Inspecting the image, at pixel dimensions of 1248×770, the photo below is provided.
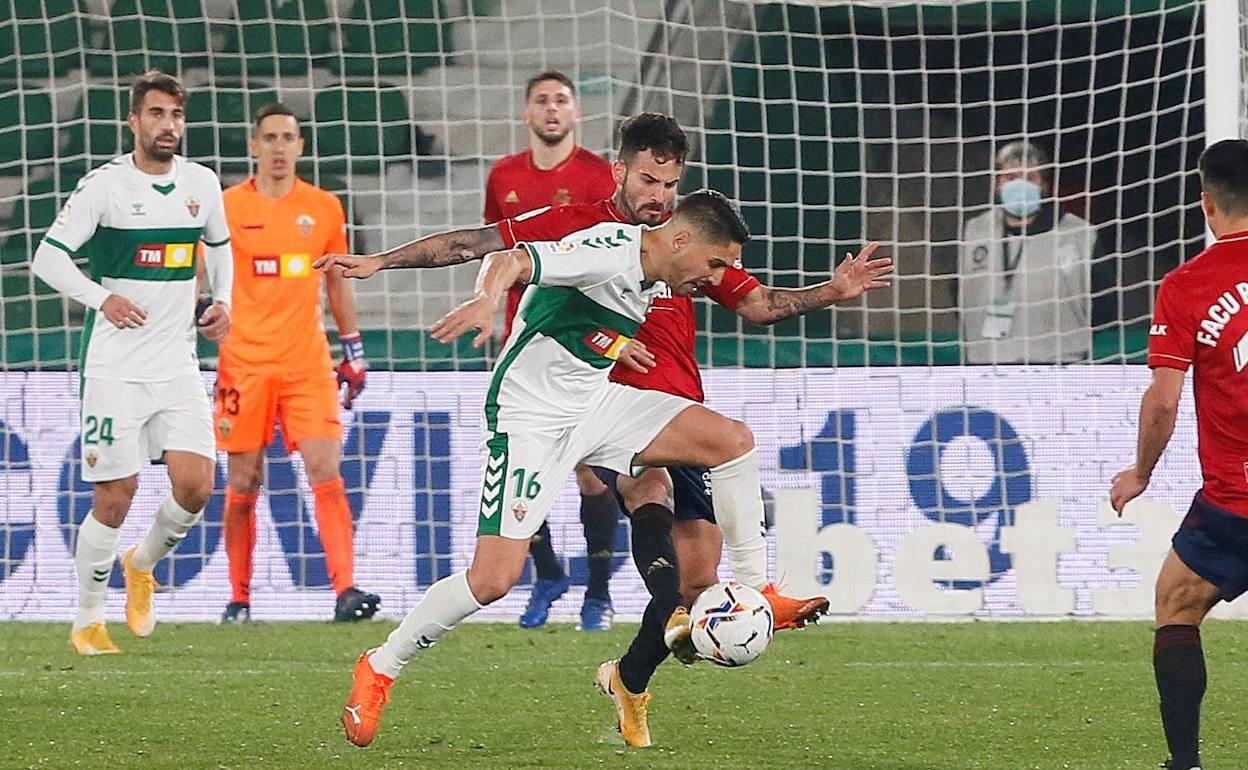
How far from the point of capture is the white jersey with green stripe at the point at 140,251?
28.1ft

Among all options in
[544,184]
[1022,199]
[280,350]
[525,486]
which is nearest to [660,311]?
[525,486]

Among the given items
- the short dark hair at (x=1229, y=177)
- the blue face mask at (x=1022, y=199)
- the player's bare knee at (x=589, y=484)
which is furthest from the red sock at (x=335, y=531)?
the short dark hair at (x=1229, y=177)

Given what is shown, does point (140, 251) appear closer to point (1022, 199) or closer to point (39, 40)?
point (39, 40)

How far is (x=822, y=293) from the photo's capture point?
639 cm

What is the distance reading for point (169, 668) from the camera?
813 centimetres

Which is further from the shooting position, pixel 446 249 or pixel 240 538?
pixel 240 538

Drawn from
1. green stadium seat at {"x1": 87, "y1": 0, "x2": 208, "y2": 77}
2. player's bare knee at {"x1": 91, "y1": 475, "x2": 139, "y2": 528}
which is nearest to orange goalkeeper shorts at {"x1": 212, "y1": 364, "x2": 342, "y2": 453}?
player's bare knee at {"x1": 91, "y1": 475, "x2": 139, "y2": 528}

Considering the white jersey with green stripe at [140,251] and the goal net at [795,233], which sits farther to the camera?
the goal net at [795,233]

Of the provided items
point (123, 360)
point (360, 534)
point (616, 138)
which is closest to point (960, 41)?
point (616, 138)

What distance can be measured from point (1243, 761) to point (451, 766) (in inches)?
84.9

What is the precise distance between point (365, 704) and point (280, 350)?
4.33 meters

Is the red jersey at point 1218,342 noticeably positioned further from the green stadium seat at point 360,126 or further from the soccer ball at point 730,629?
the green stadium seat at point 360,126

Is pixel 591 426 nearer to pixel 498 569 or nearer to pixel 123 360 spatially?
pixel 498 569

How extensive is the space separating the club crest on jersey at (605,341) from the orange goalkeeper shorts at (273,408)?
389 centimetres
